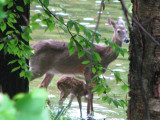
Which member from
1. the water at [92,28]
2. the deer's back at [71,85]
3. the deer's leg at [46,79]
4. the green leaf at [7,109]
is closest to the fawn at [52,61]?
the deer's leg at [46,79]

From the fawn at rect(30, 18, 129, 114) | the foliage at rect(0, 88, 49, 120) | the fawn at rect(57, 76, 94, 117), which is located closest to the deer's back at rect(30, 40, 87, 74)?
the fawn at rect(30, 18, 129, 114)

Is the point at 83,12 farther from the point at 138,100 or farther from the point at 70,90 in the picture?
the point at 138,100

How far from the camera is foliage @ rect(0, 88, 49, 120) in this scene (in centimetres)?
55

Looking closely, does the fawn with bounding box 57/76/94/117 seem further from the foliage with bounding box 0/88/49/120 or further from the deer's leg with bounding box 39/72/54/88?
the foliage with bounding box 0/88/49/120

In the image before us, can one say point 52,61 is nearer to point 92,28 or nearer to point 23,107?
point 92,28

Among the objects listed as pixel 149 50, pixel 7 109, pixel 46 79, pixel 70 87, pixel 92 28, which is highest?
pixel 7 109

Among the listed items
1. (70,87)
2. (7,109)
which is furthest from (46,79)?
(7,109)

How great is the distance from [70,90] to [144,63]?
430 cm

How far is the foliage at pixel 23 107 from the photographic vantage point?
1.82 feet

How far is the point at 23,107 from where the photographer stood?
0.55 m

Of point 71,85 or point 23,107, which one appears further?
point 71,85

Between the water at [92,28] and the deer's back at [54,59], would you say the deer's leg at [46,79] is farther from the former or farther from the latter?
the deer's back at [54,59]

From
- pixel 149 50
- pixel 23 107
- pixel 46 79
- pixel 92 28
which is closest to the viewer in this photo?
pixel 23 107

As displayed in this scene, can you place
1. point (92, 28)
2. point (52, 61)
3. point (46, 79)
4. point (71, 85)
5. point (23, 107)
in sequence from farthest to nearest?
point (92, 28) → point (46, 79) → point (52, 61) → point (71, 85) → point (23, 107)
